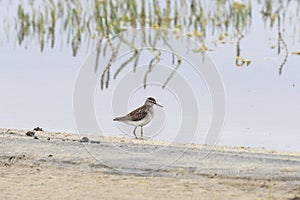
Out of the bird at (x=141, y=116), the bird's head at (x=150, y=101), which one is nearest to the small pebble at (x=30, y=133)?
the bird at (x=141, y=116)

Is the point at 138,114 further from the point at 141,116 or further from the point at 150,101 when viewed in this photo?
the point at 150,101

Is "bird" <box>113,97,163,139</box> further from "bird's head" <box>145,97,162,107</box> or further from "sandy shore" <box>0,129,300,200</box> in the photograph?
"sandy shore" <box>0,129,300,200</box>

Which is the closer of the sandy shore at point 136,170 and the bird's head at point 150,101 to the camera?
the sandy shore at point 136,170

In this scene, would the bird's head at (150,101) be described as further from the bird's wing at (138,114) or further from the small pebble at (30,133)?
the small pebble at (30,133)

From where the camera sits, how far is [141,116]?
653 centimetres

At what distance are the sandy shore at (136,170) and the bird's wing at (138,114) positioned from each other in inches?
13.0

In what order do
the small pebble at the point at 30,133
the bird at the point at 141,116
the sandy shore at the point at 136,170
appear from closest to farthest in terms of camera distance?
1. the sandy shore at the point at 136,170
2. the small pebble at the point at 30,133
3. the bird at the point at 141,116

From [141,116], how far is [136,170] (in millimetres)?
1578

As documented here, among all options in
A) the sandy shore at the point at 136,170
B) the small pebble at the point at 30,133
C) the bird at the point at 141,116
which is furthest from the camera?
the bird at the point at 141,116

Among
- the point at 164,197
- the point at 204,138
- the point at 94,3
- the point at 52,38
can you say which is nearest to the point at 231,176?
the point at 164,197

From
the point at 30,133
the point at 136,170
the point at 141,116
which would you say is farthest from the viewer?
the point at 141,116

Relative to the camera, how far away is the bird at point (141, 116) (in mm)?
6520

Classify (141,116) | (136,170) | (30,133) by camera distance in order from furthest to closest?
(141,116)
(30,133)
(136,170)

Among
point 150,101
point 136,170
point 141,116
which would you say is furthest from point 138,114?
point 136,170
